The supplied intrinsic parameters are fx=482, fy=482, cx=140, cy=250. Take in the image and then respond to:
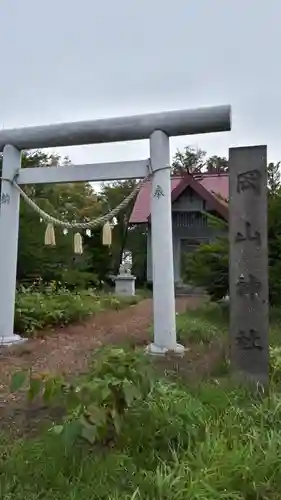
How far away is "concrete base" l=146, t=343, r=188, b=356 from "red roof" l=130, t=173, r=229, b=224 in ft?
34.2

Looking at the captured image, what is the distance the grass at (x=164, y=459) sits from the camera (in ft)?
7.52

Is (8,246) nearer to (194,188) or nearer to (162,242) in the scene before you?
(162,242)

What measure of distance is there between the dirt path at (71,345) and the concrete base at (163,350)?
0.67 m

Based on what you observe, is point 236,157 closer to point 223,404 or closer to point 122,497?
point 223,404

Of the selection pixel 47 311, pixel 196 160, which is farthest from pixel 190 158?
pixel 47 311

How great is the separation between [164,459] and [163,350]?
10.0 feet

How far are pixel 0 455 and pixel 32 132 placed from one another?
14.9 feet

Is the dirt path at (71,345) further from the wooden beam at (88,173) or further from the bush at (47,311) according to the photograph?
the wooden beam at (88,173)

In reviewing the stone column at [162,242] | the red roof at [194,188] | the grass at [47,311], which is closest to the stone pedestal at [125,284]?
the red roof at [194,188]

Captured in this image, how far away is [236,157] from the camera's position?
165 inches

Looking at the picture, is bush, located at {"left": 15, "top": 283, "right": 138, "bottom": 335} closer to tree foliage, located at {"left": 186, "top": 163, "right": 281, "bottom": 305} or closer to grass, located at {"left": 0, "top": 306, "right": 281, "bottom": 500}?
tree foliage, located at {"left": 186, "top": 163, "right": 281, "bottom": 305}

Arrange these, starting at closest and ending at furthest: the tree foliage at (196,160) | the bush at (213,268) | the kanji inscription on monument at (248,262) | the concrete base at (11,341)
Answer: the kanji inscription on monument at (248,262) < the concrete base at (11,341) < the bush at (213,268) < the tree foliage at (196,160)

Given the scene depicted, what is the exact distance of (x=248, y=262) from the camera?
13.4ft

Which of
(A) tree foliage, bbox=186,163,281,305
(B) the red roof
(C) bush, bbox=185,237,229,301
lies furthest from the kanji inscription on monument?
(B) the red roof
